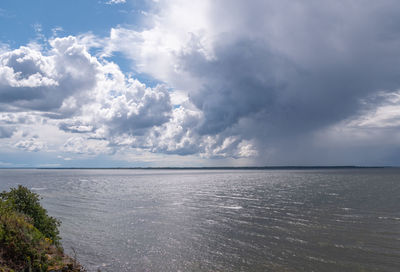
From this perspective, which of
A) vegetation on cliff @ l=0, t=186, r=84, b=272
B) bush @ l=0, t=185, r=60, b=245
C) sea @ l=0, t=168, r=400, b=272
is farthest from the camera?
bush @ l=0, t=185, r=60, b=245

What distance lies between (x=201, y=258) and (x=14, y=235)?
51.9ft

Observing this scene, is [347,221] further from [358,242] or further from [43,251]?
[43,251]

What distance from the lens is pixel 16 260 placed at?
50.1 feet

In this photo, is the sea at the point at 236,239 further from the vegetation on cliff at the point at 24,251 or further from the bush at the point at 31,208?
the bush at the point at 31,208

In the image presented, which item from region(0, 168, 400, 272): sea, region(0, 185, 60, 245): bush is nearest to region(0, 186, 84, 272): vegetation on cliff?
region(0, 168, 400, 272): sea

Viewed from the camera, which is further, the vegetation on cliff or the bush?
the bush

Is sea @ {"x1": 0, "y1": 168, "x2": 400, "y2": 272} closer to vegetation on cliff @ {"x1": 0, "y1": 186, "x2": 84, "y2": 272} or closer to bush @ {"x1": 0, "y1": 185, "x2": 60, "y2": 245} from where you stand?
vegetation on cliff @ {"x1": 0, "y1": 186, "x2": 84, "y2": 272}

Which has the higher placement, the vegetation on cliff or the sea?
the vegetation on cliff

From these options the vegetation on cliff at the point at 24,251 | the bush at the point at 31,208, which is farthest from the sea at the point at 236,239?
the bush at the point at 31,208

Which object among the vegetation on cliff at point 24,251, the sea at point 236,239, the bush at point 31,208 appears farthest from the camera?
the bush at point 31,208

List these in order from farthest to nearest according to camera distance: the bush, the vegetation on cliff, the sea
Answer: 1. the bush
2. the sea
3. the vegetation on cliff

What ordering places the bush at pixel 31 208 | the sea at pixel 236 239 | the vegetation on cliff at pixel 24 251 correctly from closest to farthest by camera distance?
1. the vegetation on cliff at pixel 24 251
2. the sea at pixel 236 239
3. the bush at pixel 31 208

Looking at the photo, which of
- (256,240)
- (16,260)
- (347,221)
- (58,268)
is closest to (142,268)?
(58,268)

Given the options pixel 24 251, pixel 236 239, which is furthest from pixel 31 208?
pixel 236 239
